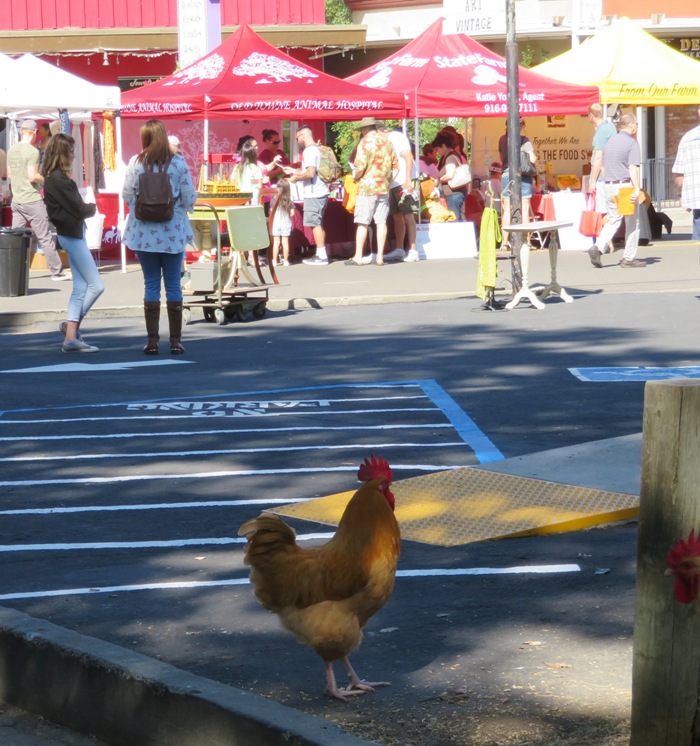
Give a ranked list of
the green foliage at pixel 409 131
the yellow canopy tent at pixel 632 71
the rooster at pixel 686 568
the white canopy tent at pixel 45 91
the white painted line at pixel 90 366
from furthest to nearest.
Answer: the green foliage at pixel 409 131, the yellow canopy tent at pixel 632 71, the white canopy tent at pixel 45 91, the white painted line at pixel 90 366, the rooster at pixel 686 568

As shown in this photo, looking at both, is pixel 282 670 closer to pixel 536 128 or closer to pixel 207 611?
pixel 207 611

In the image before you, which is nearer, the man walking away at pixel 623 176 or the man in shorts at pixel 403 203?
the man walking away at pixel 623 176

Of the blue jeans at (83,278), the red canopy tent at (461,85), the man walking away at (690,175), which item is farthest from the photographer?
the red canopy tent at (461,85)

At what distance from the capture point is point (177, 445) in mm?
9109

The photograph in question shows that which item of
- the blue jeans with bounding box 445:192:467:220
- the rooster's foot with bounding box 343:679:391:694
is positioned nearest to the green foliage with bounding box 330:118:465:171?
the blue jeans with bounding box 445:192:467:220

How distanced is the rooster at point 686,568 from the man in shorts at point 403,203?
1857 centimetres

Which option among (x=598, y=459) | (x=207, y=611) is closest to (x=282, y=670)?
(x=207, y=611)

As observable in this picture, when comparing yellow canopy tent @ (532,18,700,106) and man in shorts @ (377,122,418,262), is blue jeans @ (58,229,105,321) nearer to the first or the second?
man in shorts @ (377,122,418,262)

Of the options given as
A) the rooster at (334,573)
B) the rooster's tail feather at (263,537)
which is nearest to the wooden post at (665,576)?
the rooster at (334,573)

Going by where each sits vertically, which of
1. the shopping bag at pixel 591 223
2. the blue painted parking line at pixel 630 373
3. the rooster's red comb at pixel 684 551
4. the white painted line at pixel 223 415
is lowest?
the white painted line at pixel 223 415

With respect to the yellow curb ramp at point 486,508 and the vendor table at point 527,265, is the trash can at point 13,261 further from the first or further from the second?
the yellow curb ramp at point 486,508

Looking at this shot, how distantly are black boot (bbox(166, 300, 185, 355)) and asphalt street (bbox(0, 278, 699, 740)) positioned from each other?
285 millimetres

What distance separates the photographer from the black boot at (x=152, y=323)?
42.5 ft

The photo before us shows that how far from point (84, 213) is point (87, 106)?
743 centimetres
